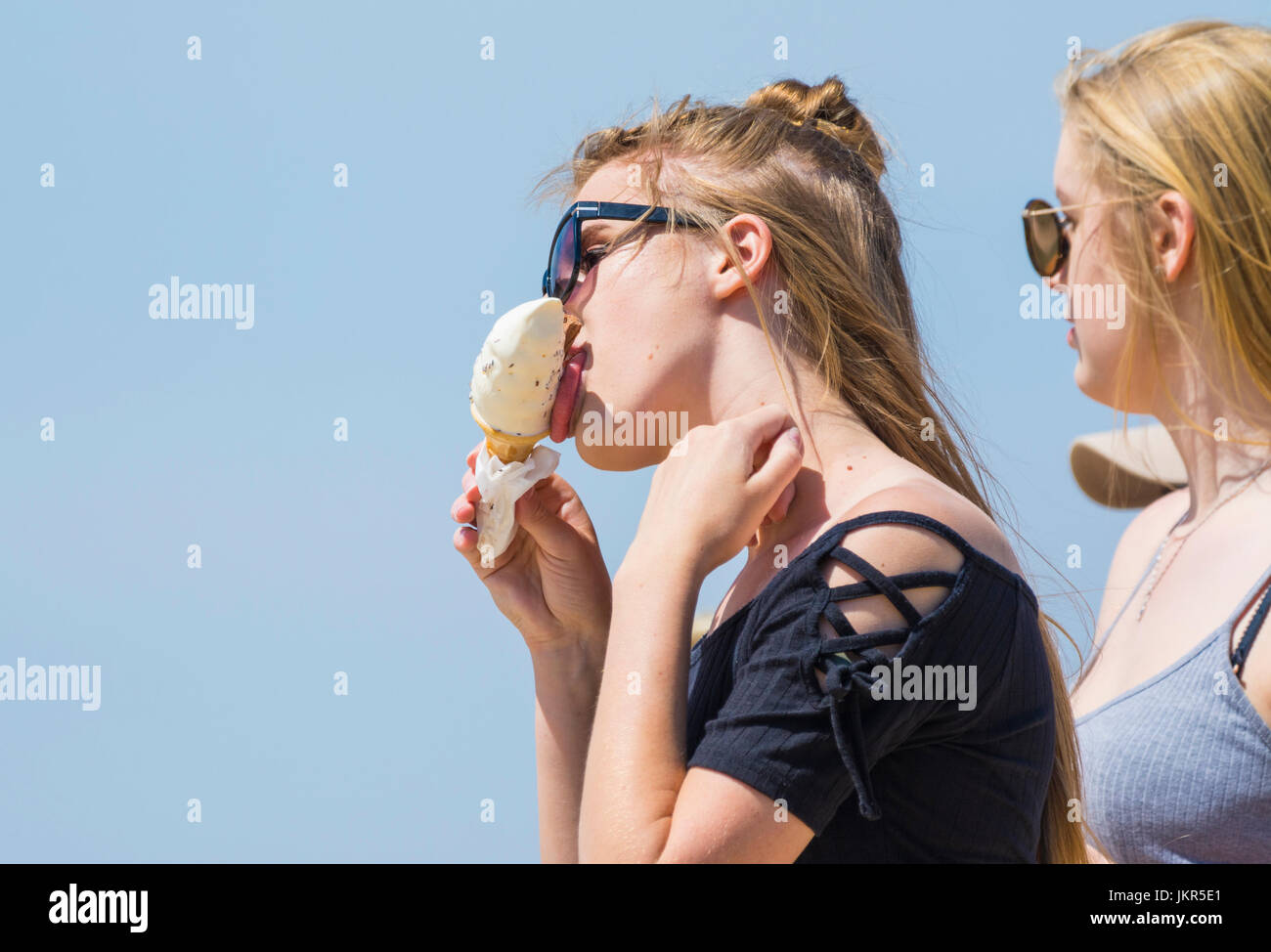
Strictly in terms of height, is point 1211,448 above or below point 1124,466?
above

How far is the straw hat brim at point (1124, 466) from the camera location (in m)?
6.80

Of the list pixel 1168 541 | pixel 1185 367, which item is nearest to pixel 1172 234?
pixel 1185 367

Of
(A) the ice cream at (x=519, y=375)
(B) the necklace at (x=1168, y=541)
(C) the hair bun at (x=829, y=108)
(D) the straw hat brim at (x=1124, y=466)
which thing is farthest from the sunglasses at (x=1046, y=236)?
(D) the straw hat brim at (x=1124, y=466)

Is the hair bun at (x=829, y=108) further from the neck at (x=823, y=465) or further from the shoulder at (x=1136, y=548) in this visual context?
the shoulder at (x=1136, y=548)

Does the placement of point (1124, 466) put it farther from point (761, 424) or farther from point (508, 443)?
point (761, 424)

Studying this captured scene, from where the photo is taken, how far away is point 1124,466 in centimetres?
734

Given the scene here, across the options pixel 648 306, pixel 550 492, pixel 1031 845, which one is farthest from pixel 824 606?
pixel 550 492

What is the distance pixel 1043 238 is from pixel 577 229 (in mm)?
1188

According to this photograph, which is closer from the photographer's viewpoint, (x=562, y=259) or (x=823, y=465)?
(x=823, y=465)

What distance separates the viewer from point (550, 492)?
3488 mm

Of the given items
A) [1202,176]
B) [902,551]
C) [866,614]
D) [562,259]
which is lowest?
[866,614]

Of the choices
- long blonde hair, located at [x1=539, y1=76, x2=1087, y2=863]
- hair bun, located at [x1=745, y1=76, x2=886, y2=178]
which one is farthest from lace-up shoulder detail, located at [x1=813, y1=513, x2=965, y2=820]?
hair bun, located at [x1=745, y1=76, x2=886, y2=178]
